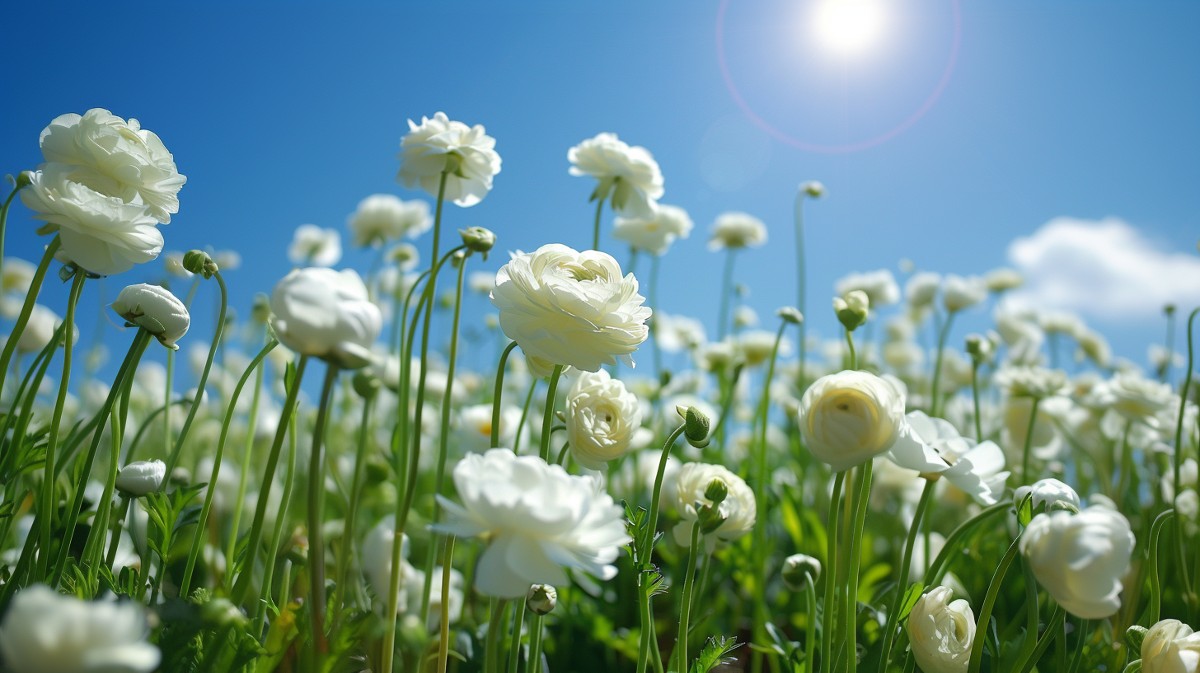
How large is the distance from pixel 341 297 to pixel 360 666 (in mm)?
461

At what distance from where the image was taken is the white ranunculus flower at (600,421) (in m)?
0.76

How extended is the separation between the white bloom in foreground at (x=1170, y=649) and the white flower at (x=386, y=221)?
5.25 ft

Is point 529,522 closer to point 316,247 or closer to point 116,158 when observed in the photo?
point 116,158

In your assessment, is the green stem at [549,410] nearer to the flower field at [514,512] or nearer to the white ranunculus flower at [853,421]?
the flower field at [514,512]

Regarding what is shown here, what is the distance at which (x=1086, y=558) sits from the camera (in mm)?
520

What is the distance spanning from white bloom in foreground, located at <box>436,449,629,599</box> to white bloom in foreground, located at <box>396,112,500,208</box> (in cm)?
42

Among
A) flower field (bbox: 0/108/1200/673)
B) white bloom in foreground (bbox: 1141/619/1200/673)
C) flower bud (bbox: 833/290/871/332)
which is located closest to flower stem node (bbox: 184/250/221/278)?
flower field (bbox: 0/108/1200/673)

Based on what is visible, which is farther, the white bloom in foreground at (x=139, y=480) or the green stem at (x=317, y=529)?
the white bloom in foreground at (x=139, y=480)

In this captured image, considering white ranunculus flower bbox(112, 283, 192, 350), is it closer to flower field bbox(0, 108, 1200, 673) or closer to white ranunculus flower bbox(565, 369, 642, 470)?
flower field bbox(0, 108, 1200, 673)

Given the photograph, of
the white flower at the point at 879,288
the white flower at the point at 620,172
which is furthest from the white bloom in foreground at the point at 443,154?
the white flower at the point at 879,288

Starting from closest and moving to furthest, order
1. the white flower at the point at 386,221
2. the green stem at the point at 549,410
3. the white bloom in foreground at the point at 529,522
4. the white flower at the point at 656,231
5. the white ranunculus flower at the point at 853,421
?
the white bloom in foreground at the point at 529,522 < the white ranunculus flower at the point at 853,421 < the green stem at the point at 549,410 < the white flower at the point at 656,231 < the white flower at the point at 386,221

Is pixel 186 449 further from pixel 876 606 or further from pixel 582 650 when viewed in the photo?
pixel 876 606

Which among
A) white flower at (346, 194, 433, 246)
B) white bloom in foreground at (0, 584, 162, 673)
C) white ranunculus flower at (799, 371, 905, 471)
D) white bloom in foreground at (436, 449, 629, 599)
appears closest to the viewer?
white bloom in foreground at (0, 584, 162, 673)

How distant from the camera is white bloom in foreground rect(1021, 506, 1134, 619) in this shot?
523 millimetres
